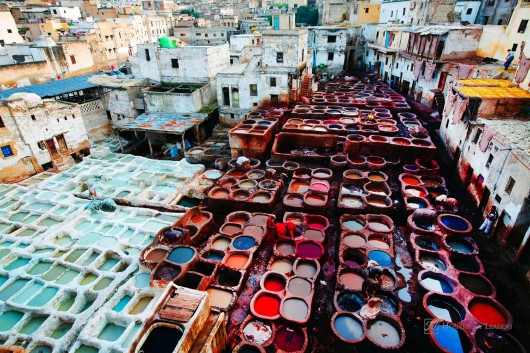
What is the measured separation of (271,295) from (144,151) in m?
22.1

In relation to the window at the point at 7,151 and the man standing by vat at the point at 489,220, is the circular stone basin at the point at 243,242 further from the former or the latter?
the window at the point at 7,151

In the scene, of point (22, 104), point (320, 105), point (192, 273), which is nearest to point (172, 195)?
point (192, 273)

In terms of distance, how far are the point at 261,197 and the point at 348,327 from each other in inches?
343

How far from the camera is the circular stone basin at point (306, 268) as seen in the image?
13102 millimetres

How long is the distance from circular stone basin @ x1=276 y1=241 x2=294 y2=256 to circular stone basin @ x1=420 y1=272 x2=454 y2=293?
5527mm

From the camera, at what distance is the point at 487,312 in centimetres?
1100

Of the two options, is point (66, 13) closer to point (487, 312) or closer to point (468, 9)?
point (468, 9)

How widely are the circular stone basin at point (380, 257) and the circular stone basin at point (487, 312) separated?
3.18 meters

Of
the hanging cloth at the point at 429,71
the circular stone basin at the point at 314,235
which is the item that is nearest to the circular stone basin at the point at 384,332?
the circular stone basin at the point at 314,235

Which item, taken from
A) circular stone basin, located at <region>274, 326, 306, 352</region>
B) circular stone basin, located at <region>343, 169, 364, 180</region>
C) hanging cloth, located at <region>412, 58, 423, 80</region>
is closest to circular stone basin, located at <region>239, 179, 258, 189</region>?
circular stone basin, located at <region>343, 169, 364, 180</region>

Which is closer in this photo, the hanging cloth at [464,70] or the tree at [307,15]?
the hanging cloth at [464,70]

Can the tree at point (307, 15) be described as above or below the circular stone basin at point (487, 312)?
above

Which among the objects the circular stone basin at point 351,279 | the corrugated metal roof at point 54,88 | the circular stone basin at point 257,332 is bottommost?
the circular stone basin at point 257,332

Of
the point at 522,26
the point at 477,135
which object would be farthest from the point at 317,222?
the point at 522,26
